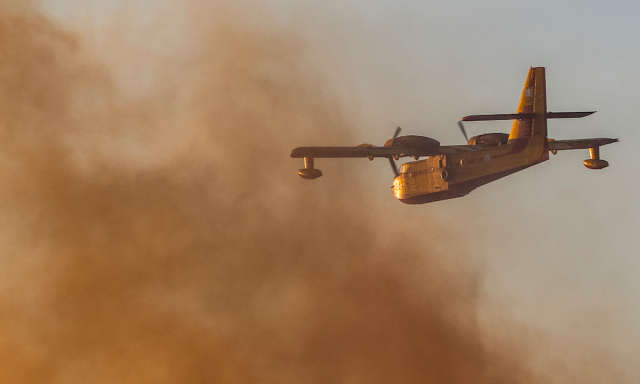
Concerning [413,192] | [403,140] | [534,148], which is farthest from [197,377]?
[534,148]

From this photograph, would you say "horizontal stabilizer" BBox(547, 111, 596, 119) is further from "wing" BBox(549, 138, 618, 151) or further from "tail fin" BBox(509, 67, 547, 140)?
"wing" BBox(549, 138, 618, 151)

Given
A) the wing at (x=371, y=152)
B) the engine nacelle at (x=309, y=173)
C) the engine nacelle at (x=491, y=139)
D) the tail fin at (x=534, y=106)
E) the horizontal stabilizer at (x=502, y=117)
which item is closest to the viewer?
the horizontal stabilizer at (x=502, y=117)

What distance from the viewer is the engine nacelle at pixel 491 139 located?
40.9 meters

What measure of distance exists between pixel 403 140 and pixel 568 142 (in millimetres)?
12495

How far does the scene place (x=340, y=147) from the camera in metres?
39.7

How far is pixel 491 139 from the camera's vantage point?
41.4 m

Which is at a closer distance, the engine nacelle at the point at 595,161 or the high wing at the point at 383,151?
the high wing at the point at 383,151

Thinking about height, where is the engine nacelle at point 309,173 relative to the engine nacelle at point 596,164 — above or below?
above

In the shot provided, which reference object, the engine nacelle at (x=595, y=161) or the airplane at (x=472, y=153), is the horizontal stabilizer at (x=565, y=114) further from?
the engine nacelle at (x=595, y=161)

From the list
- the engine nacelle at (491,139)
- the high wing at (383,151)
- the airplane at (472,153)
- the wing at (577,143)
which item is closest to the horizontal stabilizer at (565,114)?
the airplane at (472,153)

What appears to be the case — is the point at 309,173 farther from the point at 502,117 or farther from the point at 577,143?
the point at 577,143

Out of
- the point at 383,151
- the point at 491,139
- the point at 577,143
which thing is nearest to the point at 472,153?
the point at 491,139

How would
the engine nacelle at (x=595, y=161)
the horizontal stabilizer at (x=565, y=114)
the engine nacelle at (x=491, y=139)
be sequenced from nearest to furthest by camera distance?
the horizontal stabilizer at (x=565, y=114) → the engine nacelle at (x=491, y=139) → the engine nacelle at (x=595, y=161)

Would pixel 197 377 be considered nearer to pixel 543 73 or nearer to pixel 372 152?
pixel 372 152
